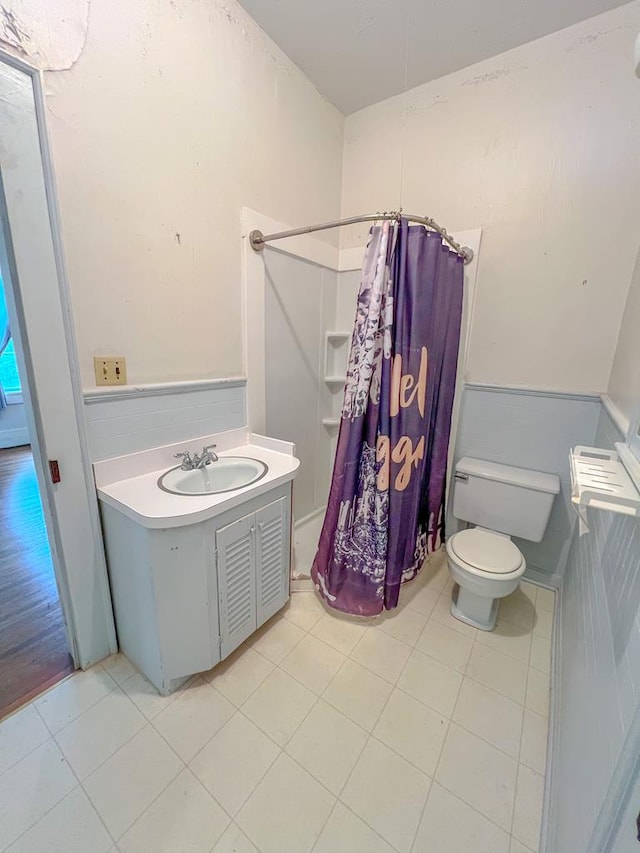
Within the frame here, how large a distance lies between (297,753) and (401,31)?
2.96 meters

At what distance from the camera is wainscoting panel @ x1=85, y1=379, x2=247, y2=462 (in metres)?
1.29

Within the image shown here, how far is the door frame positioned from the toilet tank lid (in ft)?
5.92

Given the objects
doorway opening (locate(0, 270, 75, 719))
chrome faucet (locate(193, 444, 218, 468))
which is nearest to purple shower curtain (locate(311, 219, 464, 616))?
chrome faucet (locate(193, 444, 218, 468))

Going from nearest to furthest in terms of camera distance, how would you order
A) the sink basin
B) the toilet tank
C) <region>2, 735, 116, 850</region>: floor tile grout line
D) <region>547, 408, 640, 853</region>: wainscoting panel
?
<region>547, 408, 640, 853</region>: wainscoting panel
<region>2, 735, 116, 850</region>: floor tile grout line
the sink basin
the toilet tank

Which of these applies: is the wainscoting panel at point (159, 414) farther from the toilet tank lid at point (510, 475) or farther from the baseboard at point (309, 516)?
the toilet tank lid at point (510, 475)

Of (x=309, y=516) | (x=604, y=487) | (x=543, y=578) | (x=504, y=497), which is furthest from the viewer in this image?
(x=309, y=516)

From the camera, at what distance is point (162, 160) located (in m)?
1.33

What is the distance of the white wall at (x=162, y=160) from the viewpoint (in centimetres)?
111

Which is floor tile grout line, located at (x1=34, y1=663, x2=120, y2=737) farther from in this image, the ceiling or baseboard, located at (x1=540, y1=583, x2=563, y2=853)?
the ceiling

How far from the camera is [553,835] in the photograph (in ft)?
3.06

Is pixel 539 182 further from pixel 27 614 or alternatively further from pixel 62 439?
pixel 27 614

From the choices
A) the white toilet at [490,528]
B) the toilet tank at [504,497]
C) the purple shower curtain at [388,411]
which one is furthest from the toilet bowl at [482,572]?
the purple shower curtain at [388,411]

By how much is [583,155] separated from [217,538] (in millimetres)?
2316

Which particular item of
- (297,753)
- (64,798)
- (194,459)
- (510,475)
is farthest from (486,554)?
(64,798)
